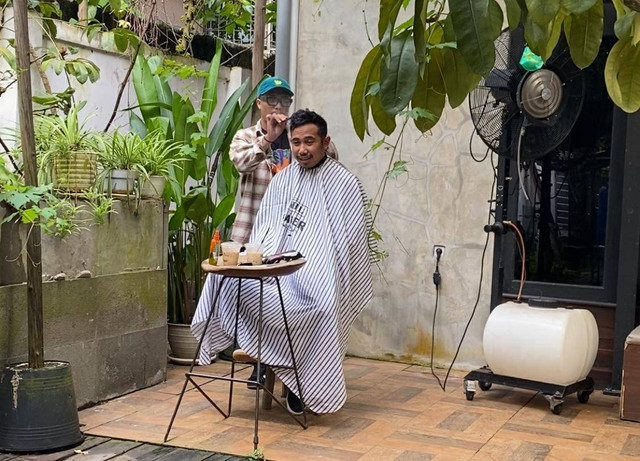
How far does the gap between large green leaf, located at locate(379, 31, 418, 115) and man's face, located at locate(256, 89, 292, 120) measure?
3.59m

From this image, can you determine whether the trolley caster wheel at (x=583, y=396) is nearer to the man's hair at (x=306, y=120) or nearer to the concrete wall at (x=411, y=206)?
the concrete wall at (x=411, y=206)

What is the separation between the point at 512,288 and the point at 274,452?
86.2 inches

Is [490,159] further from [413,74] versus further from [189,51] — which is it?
[413,74]

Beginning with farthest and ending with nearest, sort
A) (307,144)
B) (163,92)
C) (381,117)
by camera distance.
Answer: (163,92)
(307,144)
(381,117)

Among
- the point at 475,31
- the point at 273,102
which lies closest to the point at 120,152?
the point at 273,102

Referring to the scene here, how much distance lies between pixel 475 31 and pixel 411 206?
4655mm

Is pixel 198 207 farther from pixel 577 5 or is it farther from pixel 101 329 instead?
pixel 577 5

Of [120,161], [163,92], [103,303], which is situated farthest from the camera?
[163,92]

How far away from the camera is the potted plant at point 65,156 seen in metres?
4.21

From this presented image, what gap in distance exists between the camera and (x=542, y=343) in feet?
14.7

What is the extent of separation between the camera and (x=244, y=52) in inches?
314

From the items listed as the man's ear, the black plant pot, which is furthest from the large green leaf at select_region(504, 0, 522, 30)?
the man's ear

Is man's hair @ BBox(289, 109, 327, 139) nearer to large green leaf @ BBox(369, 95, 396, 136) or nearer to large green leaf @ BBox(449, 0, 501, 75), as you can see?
large green leaf @ BBox(369, 95, 396, 136)

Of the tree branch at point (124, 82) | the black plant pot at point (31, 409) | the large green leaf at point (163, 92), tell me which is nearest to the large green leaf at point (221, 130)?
the large green leaf at point (163, 92)
